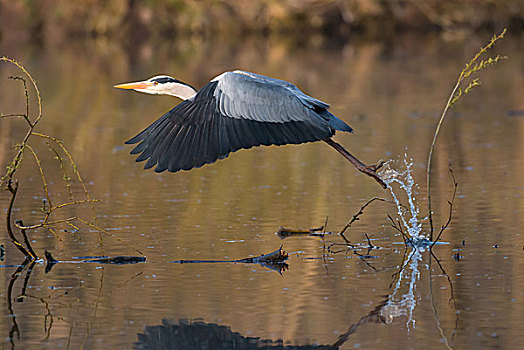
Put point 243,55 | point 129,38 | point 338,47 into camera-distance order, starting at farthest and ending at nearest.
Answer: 1. point 129,38
2. point 338,47
3. point 243,55

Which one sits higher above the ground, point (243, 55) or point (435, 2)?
point (435, 2)

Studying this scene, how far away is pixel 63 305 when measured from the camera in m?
5.82

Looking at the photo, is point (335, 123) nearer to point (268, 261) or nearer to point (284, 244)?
point (284, 244)

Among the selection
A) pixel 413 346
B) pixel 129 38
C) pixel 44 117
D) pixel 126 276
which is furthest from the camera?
pixel 129 38

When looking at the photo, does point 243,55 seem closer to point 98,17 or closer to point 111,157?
point 98,17

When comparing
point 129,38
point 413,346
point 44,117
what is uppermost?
point 129,38

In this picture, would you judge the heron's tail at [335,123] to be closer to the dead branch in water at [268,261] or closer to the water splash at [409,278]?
the water splash at [409,278]

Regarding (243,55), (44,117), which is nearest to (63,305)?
(44,117)

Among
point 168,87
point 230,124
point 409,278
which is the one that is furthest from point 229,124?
point 409,278

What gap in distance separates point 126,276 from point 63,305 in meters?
0.66

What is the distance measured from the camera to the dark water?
532 centimetres

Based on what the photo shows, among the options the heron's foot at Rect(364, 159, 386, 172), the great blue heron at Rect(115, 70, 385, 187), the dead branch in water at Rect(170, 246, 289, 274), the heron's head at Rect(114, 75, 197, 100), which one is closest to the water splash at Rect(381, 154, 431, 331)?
the heron's foot at Rect(364, 159, 386, 172)

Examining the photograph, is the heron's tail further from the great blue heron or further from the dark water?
A: the dark water

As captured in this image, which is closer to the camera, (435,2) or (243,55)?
(243,55)
